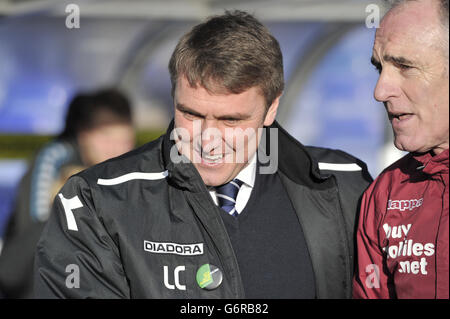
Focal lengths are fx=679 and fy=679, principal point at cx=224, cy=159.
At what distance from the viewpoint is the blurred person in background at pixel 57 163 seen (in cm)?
328

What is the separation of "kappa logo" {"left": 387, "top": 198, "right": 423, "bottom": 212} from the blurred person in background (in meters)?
1.78

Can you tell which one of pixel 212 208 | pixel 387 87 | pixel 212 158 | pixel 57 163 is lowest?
pixel 57 163

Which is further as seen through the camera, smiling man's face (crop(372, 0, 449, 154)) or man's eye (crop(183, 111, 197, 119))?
man's eye (crop(183, 111, 197, 119))

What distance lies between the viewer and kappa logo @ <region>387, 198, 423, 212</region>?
2224 millimetres

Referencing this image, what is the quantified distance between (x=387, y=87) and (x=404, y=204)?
15.5 inches

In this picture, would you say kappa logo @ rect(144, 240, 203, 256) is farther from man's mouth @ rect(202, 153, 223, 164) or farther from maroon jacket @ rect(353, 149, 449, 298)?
maroon jacket @ rect(353, 149, 449, 298)

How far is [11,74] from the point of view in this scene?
9398 millimetres

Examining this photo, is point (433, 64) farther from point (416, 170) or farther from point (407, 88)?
point (416, 170)

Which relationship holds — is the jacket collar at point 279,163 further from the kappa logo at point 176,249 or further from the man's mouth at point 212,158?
the kappa logo at point 176,249

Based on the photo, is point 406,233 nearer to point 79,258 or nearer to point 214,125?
point 214,125

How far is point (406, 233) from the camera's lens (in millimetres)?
2201

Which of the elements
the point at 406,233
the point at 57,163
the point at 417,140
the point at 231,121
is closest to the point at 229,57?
the point at 231,121

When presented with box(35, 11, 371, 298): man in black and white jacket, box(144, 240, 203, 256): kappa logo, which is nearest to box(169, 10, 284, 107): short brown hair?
box(35, 11, 371, 298): man in black and white jacket
